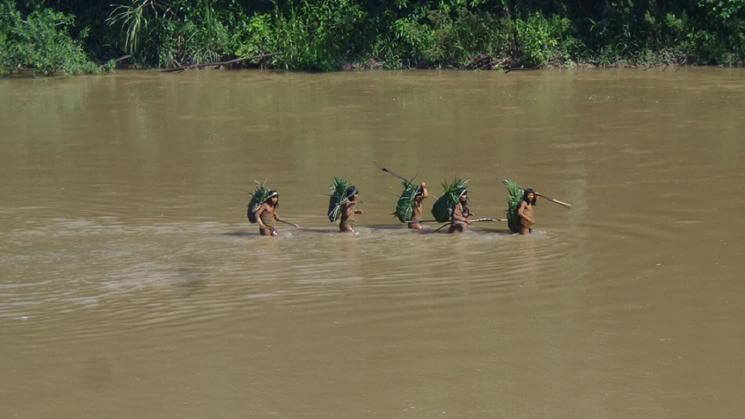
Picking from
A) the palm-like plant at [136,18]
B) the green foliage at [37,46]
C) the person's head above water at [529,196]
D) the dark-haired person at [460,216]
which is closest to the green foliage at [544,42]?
the palm-like plant at [136,18]

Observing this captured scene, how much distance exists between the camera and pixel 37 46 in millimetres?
27984

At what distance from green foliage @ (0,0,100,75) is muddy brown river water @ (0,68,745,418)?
9.24m

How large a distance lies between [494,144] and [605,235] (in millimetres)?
5788

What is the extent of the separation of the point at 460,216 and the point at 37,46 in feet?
63.4

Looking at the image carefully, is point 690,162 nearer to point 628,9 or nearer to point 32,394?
point 32,394

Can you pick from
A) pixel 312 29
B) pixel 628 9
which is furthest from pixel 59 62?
pixel 628 9

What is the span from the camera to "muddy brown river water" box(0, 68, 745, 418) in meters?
6.90

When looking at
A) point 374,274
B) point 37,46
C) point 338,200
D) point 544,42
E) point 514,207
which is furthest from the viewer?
point 37,46

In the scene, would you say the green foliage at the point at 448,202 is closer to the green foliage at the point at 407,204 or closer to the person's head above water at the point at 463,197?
the person's head above water at the point at 463,197

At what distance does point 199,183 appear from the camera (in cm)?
1399

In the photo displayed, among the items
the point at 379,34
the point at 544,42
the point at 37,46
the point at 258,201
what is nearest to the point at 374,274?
the point at 258,201

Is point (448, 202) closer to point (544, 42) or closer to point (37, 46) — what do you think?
point (544, 42)

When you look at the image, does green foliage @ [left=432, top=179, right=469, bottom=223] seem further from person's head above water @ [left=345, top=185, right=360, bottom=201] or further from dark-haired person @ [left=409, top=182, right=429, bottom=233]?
person's head above water @ [left=345, top=185, right=360, bottom=201]

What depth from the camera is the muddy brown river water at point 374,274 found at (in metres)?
6.90
